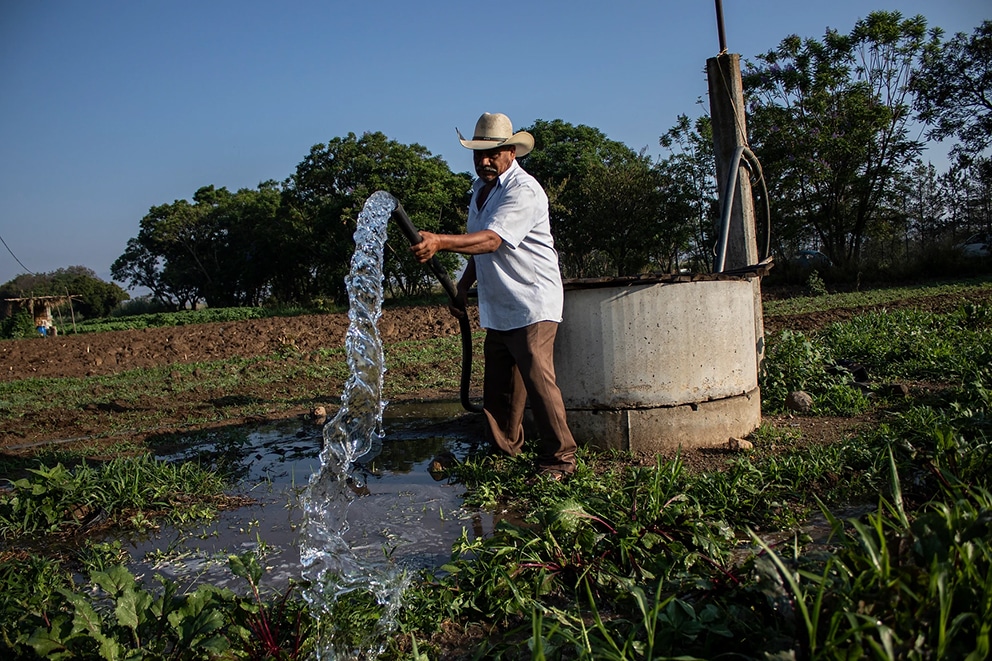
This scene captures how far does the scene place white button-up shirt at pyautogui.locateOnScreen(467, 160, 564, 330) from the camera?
3957mm

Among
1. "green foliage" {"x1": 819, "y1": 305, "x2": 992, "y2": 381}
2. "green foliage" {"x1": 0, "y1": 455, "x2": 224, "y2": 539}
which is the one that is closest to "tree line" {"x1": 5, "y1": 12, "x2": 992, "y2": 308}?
"green foliage" {"x1": 819, "y1": 305, "x2": 992, "y2": 381}

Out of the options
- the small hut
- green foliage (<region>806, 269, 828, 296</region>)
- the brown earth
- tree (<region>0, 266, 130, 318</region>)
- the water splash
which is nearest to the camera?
the water splash

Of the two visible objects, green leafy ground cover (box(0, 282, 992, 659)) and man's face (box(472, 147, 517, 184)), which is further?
man's face (box(472, 147, 517, 184))

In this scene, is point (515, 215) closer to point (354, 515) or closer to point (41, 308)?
point (354, 515)

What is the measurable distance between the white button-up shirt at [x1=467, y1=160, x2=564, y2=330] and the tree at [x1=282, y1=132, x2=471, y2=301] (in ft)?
80.6

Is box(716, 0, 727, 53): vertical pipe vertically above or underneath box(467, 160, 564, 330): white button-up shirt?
above

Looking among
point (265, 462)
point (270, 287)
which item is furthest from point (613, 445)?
point (270, 287)

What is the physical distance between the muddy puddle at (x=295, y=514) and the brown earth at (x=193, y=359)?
88 centimetres

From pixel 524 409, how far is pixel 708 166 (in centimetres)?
2264

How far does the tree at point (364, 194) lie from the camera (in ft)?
98.8

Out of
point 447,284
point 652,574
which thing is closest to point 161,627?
point 652,574

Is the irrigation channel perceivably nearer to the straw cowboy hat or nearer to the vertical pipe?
the straw cowboy hat

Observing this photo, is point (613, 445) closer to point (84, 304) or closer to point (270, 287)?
point (270, 287)

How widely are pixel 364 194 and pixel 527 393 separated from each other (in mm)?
26786
